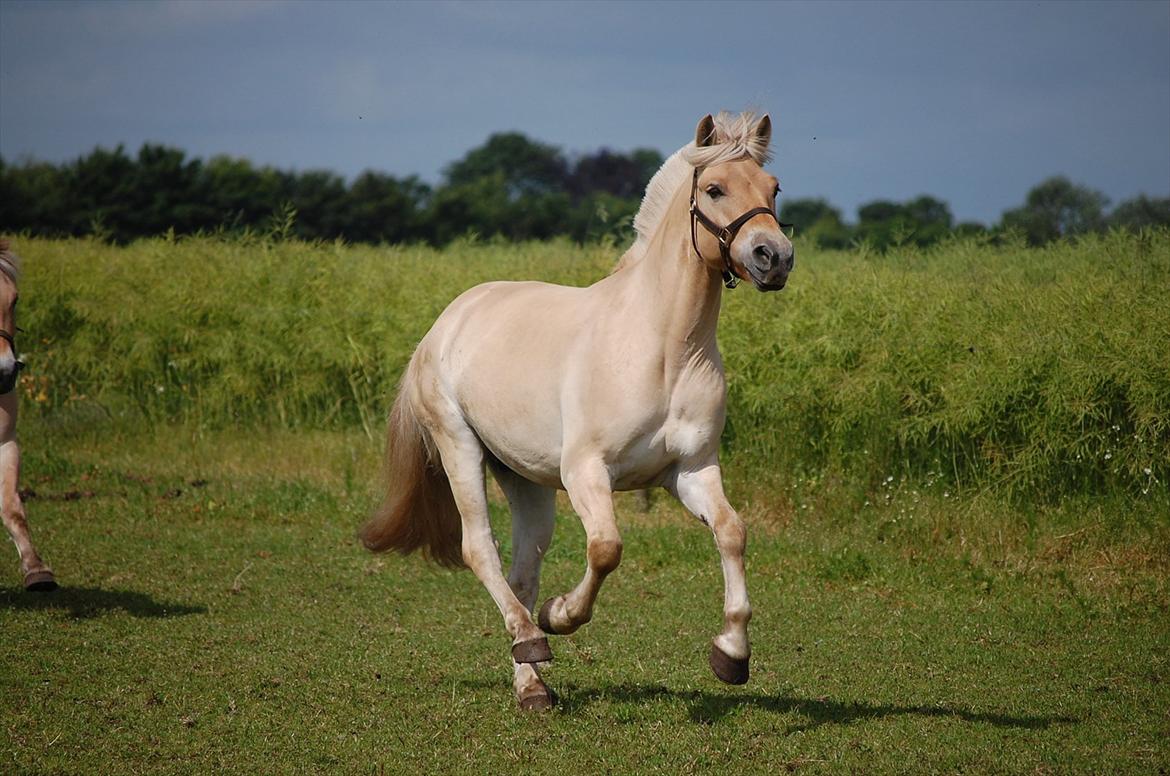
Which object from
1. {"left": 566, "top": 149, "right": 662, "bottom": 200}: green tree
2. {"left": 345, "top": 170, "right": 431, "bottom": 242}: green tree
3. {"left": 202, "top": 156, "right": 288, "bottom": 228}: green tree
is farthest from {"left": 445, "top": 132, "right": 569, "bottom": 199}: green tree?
{"left": 202, "top": 156, "right": 288, "bottom": 228}: green tree

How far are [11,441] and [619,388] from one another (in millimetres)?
4656

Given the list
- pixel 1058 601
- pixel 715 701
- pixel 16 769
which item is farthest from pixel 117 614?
pixel 1058 601

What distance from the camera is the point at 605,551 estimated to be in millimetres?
5172

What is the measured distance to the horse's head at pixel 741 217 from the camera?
4766 mm

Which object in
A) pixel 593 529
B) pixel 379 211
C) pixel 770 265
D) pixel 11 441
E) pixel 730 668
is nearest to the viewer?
pixel 770 265

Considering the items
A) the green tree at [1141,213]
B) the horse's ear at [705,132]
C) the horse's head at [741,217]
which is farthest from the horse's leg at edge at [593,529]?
the green tree at [1141,213]

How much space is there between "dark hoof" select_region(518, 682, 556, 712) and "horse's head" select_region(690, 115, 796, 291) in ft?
6.97

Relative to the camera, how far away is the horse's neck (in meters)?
5.24

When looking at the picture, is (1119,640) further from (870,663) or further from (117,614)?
(117,614)

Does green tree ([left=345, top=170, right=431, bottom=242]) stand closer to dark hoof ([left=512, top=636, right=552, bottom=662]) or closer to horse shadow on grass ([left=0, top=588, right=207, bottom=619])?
horse shadow on grass ([left=0, top=588, right=207, bottom=619])

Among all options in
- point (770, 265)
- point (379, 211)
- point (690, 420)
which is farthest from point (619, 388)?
point (379, 211)

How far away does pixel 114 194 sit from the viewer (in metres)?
38.7

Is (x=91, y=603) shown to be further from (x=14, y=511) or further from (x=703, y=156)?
(x=703, y=156)

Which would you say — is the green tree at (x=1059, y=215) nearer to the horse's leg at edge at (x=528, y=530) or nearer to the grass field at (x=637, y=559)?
the grass field at (x=637, y=559)
